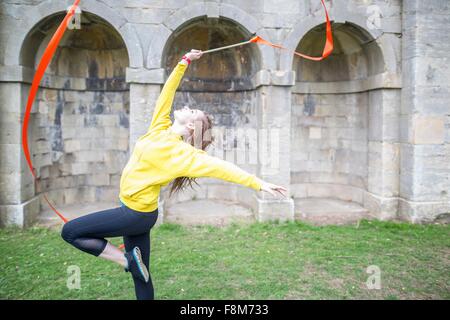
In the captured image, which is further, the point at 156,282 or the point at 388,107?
the point at 388,107

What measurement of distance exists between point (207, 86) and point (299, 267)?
4.61 meters

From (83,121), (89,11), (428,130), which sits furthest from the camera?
(83,121)

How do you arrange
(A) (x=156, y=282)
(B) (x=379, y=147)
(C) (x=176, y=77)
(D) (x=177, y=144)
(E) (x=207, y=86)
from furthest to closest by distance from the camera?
(E) (x=207, y=86)
(B) (x=379, y=147)
(A) (x=156, y=282)
(C) (x=176, y=77)
(D) (x=177, y=144)

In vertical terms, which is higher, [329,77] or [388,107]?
[329,77]

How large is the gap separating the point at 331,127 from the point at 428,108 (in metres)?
2.19

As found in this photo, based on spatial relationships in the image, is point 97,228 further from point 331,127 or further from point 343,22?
point 331,127

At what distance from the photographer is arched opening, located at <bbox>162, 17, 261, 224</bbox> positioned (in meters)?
7.32

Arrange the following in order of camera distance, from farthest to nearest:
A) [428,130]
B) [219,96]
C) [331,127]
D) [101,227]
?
[331,127] < [219,96] < [428,130] < [101,227]

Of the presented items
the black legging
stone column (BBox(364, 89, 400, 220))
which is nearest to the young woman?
the black legging

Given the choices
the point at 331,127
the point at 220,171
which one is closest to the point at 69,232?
the point at 220,171

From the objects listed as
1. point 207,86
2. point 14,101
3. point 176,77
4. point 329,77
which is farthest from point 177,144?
point 329,77

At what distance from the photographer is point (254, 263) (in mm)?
4633

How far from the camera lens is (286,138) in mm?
6516

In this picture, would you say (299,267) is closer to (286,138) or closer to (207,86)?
(286,138)
